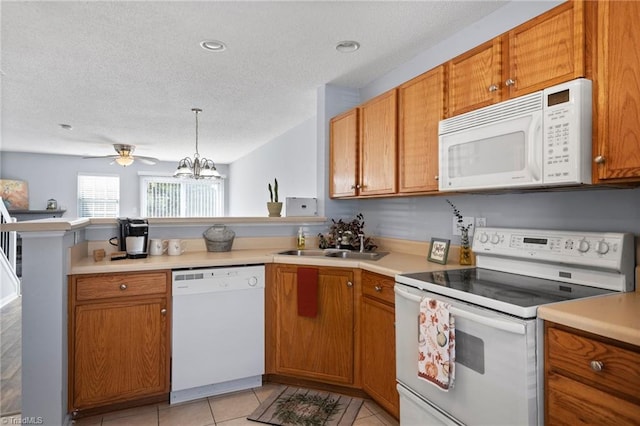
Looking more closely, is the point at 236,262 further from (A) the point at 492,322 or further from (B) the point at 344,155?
(A) the point at 492,322

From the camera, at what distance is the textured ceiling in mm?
2217

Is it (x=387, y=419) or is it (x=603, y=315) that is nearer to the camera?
(x=603, y=315)

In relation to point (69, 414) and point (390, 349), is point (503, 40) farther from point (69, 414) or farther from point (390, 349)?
point (69, 414)

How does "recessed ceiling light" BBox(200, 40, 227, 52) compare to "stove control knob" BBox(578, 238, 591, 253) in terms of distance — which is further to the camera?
"recessed ceiling light" BBox(200, 40, 227, 52)

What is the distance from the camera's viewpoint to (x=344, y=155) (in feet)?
10.4

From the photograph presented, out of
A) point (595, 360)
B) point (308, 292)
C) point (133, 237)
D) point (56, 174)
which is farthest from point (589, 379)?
point (56, 174)

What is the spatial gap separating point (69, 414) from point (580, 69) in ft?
9.83

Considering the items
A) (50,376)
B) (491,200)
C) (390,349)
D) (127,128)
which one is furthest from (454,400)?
(127,128)

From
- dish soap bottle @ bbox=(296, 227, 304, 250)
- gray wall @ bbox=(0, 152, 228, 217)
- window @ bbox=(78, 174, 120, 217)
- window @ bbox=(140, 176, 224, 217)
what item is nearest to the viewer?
dish soap bottle @ bbox=(296, 227, 304, 250)

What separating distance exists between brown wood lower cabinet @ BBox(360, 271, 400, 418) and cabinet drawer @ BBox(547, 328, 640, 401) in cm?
92

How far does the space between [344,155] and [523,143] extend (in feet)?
5.48

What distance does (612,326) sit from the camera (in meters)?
1.10

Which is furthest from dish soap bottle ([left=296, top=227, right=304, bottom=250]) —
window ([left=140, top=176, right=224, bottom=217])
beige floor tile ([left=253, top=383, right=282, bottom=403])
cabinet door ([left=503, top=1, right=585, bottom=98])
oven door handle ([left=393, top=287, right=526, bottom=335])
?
window ([left=140, top=176, right=224, bottom=217])

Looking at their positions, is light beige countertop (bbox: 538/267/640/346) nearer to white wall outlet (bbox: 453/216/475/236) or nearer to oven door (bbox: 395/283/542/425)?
oven door (bbox: 395/283/542/425)
